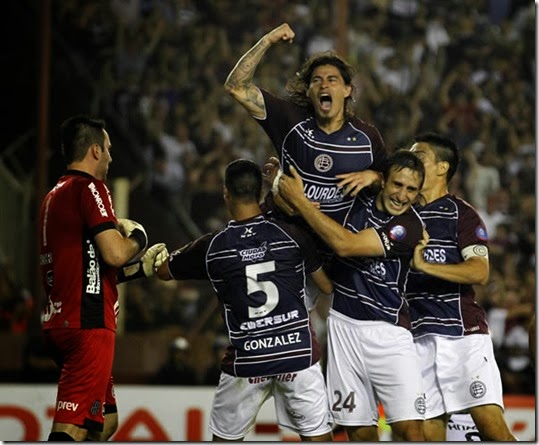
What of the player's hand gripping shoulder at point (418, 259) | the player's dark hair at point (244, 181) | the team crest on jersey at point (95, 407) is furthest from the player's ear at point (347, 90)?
the team crest on jersey at point (95, 407)

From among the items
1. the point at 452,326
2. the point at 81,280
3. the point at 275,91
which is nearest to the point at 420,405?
the point at 452,326

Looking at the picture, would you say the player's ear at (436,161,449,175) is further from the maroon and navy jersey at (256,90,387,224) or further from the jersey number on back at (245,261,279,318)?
the jersey number on back at (245,261,279,318)

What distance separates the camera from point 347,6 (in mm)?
13352

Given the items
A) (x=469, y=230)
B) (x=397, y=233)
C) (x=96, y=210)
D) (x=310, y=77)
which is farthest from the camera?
(x=469, y=230)

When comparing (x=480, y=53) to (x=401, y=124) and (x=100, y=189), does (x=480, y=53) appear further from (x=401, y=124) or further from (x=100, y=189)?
(x=100, y=189)

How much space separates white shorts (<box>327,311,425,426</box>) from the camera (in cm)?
626

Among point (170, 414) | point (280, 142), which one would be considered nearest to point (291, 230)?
point (280, 142)

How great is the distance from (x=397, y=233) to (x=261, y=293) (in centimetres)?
82

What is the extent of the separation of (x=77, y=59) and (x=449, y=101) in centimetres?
430

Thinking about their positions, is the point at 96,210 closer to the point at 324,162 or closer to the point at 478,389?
the point at 324,162

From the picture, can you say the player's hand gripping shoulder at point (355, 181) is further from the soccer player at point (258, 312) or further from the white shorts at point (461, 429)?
the white shorts at point (461, 429)

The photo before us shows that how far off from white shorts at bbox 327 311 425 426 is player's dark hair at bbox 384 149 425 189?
847mm

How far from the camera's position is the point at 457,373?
6.70 meters

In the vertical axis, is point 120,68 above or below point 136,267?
above
